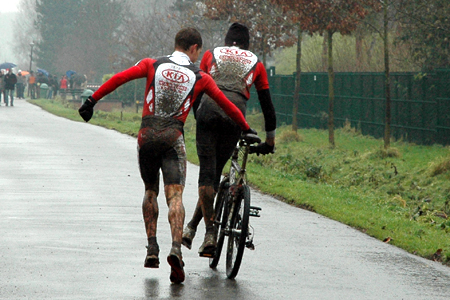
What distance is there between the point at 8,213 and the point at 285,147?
1419cm

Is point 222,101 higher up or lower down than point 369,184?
higher up

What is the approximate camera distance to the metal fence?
2178cm

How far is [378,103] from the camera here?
25.6 meters

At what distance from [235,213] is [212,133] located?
2.40 ft

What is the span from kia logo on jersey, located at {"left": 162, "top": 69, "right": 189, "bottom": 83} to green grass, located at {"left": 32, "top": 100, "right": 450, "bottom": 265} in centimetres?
315

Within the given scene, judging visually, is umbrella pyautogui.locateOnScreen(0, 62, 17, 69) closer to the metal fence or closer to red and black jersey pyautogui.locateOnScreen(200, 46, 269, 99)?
the metal fence

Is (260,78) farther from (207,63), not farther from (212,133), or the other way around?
(212,133)

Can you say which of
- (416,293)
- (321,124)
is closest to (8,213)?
(416,293)

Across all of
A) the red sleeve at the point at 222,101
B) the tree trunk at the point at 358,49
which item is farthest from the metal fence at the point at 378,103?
the red sleeve at the point at 222,101

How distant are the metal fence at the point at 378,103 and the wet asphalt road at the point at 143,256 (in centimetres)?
997

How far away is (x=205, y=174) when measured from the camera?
24.1ft

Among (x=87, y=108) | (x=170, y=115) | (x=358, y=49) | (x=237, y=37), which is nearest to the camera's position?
(x=87, y=108)

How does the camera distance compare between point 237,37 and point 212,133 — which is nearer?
point 212,133

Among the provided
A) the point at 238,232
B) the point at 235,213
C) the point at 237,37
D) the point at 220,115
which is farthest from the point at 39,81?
the point at 238,232
